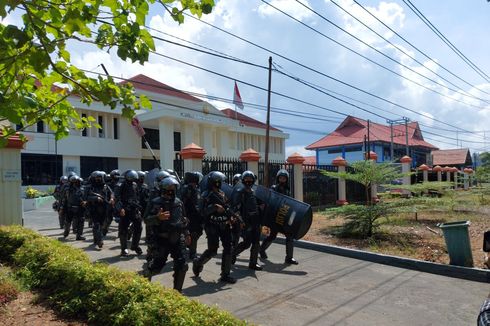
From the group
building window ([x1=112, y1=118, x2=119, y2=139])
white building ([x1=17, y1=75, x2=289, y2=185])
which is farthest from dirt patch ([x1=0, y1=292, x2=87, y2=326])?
building window ([x1=112, y1=118, x2=119, y2=139])

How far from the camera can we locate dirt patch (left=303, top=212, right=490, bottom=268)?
27.5 feet

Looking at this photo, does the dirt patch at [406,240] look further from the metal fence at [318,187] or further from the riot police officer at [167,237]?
the riot police officer at [167,237]

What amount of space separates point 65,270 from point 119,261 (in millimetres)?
2758

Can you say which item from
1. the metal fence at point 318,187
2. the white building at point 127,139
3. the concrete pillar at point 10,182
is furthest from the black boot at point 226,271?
the white building at point 127,139

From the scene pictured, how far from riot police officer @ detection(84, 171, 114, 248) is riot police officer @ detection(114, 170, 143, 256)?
40.5 inches

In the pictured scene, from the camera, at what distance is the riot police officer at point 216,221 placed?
623 centimetres

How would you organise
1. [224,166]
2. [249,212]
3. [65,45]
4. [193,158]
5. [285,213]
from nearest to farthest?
[65,45] → [249,212] → [285,213] → [193,158] → [224,166]

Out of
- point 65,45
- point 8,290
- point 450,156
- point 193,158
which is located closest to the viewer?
point 65,45

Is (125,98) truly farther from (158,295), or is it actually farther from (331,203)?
(331,203)

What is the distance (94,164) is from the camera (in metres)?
29.0

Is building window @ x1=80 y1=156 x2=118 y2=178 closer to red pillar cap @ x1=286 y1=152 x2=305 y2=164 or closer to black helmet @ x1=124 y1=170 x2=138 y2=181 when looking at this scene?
red pillar cap @ x1=286 y1=152 x2=305 y2=164

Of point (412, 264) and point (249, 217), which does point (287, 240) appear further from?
point (412, 264)

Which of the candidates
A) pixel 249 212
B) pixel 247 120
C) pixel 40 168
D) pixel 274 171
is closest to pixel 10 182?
pixel 249 212

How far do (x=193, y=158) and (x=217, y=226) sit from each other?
6690 millimetres
